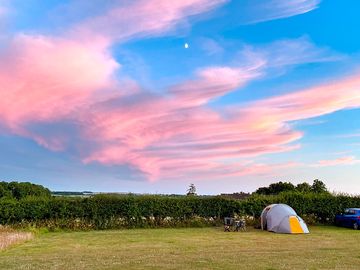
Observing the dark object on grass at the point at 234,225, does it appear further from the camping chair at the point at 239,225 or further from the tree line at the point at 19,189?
the tree line at the point at 19,189

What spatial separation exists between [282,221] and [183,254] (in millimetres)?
13272

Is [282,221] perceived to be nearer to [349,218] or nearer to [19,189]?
[349,218]

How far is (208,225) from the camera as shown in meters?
35.2

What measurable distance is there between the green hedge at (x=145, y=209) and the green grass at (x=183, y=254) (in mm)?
8269

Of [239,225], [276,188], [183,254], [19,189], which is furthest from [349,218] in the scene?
[19,189]

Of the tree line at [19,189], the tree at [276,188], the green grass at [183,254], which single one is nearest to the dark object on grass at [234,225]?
the green grass at [183,254]

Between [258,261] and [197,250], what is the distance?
175 inches

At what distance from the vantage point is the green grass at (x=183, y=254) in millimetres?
15078

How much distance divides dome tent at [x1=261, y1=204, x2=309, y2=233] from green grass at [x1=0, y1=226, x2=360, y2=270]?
4045 mm

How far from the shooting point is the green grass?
49.5ft

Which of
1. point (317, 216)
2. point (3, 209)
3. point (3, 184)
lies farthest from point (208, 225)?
point (3, 184)

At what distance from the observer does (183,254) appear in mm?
18062

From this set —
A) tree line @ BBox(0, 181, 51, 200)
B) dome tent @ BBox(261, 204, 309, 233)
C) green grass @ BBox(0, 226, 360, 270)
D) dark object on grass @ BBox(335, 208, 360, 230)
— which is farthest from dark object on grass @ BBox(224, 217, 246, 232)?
tree line @ BBox(0, 181, 51, 200)

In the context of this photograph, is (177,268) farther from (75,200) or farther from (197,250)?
(75,200)
